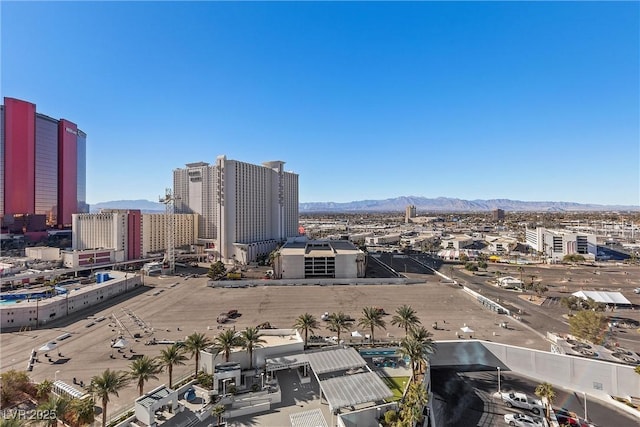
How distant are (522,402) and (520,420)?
2.68 m

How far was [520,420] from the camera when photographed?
75.7 feet

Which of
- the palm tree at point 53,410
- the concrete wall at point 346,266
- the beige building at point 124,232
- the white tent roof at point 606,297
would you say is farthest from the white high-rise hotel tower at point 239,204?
the white tent roof at point 606,297

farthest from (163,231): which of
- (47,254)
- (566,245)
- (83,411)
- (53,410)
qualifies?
(566,245)

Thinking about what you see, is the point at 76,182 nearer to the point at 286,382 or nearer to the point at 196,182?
the point at 196,182

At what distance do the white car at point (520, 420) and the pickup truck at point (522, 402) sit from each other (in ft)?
5.10

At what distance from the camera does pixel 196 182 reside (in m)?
103

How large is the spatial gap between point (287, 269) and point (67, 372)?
42352 mm

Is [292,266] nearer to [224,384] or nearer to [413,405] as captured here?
[224,384]

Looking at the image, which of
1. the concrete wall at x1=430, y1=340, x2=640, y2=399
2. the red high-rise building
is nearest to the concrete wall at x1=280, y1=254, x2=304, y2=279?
the concrete wall at x1=430, y1=340, x2=640, y2=399

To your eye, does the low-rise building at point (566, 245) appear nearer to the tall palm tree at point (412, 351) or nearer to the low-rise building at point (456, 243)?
the low-rise building at point (456, 243)

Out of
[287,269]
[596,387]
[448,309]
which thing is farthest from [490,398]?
[287,269]

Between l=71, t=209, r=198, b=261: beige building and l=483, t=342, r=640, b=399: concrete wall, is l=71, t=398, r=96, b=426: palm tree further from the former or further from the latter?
l=71, t=209, r=198, b=261: beige building

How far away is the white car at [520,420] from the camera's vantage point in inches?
896

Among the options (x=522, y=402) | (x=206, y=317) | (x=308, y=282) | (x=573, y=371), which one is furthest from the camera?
(x=308, y=282)
